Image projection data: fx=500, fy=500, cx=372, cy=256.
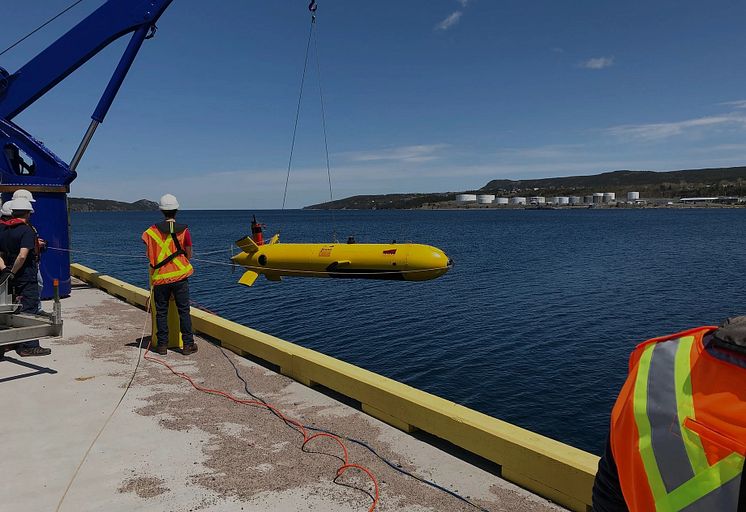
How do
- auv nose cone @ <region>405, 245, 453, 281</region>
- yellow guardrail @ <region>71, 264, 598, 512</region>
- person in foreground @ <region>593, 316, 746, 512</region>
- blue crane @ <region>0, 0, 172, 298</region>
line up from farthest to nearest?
blue crane @ <region>0, 0, 172, 298</region>
auv nose cone @ <region>405, 245, 453, 281</region>
yellow guardrail @ <region>71, 264, 598, 512</region>
person in foreground @ <region>593, 316, 746, 512</region>

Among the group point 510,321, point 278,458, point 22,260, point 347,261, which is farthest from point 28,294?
point 510,321

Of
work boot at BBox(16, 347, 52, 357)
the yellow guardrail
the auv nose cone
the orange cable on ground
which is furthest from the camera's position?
the auv nose cone

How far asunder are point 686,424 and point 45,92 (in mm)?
14671

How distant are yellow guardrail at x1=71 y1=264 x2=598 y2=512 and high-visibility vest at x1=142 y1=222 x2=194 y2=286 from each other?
57.3 inches

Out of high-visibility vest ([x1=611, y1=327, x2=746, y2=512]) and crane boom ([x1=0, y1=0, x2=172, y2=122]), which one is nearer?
high-visibility vest ([x1=611, y1=327, x2=746, y2=512])

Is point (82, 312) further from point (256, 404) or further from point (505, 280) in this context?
point (505, 280)

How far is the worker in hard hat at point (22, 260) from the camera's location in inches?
288

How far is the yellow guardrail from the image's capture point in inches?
150

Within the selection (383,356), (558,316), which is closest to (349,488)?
(383,356)

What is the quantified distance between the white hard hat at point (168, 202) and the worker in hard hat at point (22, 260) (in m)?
1.88

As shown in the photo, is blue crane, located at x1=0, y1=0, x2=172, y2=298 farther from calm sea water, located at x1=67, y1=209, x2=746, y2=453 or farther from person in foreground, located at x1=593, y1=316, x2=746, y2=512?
person in foreground, located at x1=593, y1=316, x2=746, y2=512

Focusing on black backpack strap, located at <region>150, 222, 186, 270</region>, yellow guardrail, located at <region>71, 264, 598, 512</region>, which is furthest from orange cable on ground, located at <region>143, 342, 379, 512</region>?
black backpack strap, located at <region>150, 222, 186, 270</region>

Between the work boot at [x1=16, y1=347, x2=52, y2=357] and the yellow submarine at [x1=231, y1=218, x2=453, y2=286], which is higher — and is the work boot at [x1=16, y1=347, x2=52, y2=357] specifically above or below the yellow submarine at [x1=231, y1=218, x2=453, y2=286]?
below

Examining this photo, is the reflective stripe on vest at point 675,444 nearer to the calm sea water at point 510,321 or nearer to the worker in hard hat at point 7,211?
the worker in hard hat at point 7,211
